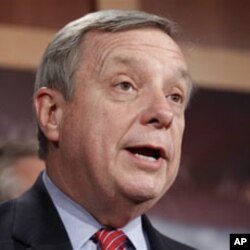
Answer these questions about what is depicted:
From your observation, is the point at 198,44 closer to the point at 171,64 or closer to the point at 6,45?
the point at 6,45

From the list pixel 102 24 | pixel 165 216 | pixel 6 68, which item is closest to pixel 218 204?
pixel 165 216

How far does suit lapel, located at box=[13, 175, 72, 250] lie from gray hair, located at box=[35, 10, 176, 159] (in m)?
0.13

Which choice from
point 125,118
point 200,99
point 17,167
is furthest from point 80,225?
point 200,99

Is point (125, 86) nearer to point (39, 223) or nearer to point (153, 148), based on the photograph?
point (153, 148)

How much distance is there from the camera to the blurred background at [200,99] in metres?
1.60

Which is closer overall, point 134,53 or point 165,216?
point 134,53

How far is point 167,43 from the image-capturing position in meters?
1.02

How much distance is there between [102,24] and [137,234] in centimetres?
28

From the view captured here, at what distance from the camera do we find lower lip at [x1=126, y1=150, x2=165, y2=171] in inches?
36.7

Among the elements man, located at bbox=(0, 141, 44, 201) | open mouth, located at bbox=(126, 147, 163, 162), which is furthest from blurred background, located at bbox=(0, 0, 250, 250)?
open mouth, located at bbox=(126, 147, 163, 162)

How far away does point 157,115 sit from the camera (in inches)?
37.0

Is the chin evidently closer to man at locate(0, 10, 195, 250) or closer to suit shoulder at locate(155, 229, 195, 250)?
man at locate(0, 10, 195, 250)

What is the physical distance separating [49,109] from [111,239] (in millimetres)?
197

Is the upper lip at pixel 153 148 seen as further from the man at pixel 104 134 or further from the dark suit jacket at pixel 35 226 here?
the dark suit jacket at pixel 35 226
